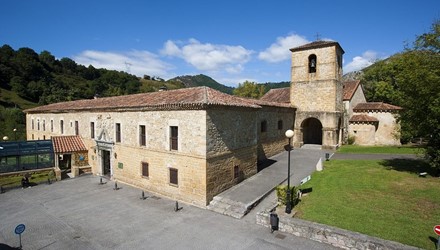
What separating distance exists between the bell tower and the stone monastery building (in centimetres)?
10

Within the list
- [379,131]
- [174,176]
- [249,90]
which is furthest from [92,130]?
[249,90]

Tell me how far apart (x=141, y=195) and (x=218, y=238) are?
24.5 ft

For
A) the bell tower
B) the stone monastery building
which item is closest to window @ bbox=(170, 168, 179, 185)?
the stone monastery building

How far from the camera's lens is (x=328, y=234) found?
9.31m

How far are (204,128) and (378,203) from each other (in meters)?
9.17

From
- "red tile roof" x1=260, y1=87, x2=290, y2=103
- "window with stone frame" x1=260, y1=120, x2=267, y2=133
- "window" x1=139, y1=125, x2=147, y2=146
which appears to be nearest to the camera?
"window" x1=139, y1=125, x2=147, y2=146

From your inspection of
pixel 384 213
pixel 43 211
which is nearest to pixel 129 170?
pixel 43 211

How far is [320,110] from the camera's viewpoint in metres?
27.2

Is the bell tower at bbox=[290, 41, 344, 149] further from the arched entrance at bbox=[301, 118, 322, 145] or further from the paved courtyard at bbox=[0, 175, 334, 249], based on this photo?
the paved courtyard at bbox=[0, 175, 334, 249]

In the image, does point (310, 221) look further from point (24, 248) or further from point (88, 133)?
point (88, 133)

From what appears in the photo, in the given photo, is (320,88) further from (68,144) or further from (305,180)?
(68,144)

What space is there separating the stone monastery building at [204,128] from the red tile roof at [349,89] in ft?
0.40

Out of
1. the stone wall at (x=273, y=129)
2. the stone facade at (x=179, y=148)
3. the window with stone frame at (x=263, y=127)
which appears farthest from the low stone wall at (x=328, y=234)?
the window with stone frame at (x=263, y=127)

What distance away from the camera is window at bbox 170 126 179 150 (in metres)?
14.6
